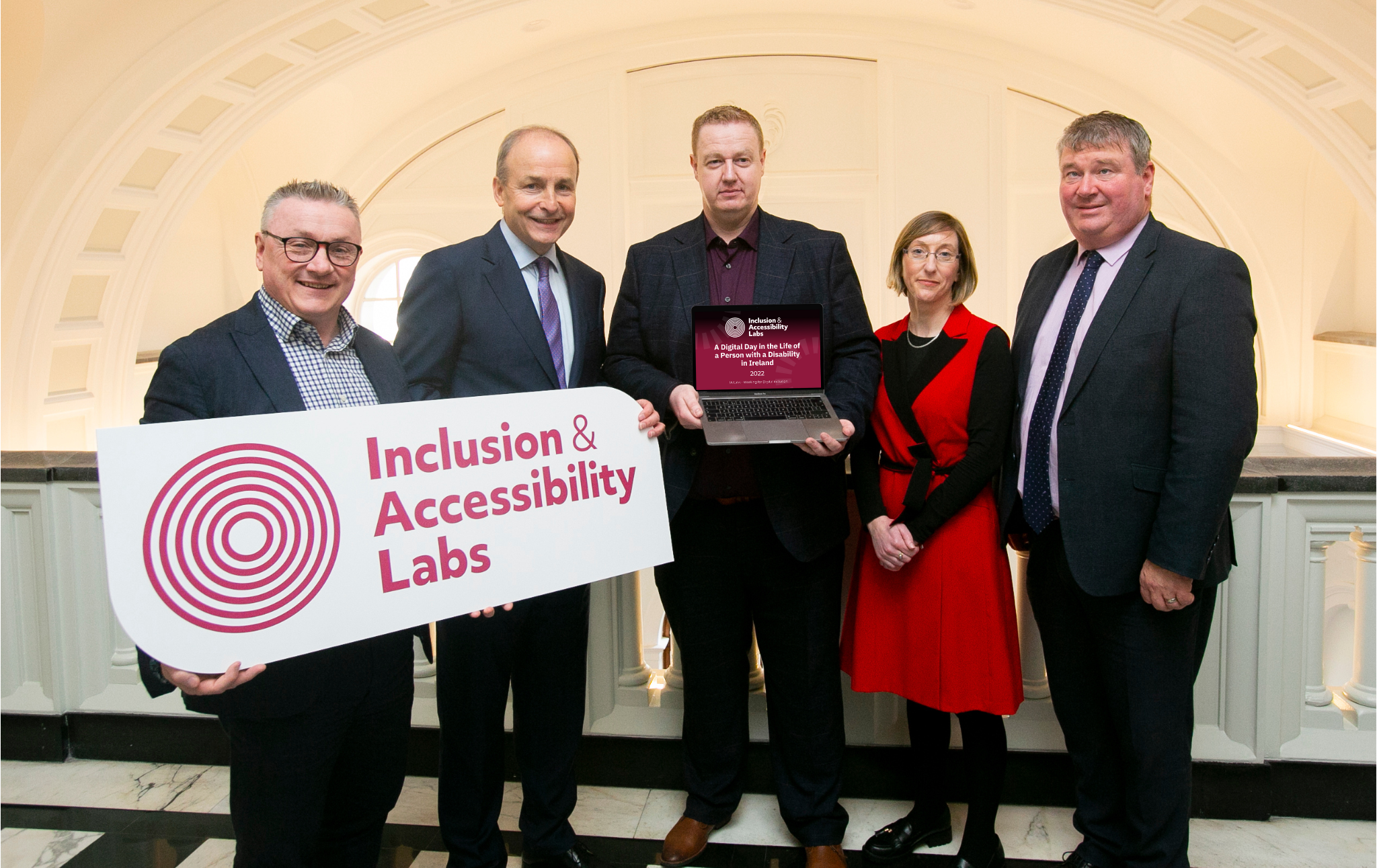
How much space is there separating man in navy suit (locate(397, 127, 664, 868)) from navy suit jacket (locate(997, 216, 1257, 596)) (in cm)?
101

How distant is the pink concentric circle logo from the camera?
1582mm

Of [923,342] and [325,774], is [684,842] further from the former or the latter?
[923,342]

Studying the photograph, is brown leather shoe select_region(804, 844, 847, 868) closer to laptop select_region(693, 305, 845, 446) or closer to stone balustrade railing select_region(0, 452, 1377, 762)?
stone balustrade railing select_region(0, 452, 1377, 762)

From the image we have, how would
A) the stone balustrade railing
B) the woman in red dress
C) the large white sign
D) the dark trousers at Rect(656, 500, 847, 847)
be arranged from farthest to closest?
the stone balustrade railing, the dark trousers at Rect(656, 500, 847, 847), the woman in red dress, the large white sign

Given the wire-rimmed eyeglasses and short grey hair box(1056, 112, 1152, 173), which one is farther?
the wire-rimmed eyeglasses

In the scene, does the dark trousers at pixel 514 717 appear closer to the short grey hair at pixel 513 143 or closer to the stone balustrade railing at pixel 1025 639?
the stone balustrade railing at pixel 1025 639

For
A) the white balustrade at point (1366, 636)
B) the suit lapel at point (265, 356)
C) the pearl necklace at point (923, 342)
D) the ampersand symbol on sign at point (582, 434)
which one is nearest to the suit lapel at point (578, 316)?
the ampersand symbol on sign at point (582, 434)

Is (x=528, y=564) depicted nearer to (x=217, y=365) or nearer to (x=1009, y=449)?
(x=217, y=365)

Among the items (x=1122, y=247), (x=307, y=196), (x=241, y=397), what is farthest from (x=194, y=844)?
(x=1122, y=247)

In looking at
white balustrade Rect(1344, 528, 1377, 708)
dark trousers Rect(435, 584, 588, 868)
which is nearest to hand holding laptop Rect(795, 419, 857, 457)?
dark trousers Rect(435, 584, 588, 868)

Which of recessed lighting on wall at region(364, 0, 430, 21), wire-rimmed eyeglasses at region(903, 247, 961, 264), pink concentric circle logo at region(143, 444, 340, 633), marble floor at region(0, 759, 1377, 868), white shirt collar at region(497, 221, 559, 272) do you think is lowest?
marble floor at region(0, 759, 1377, 868)

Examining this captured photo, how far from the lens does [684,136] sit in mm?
9773

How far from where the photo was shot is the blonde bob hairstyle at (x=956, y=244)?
2.26 m

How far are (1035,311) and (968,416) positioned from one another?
1.04ft
